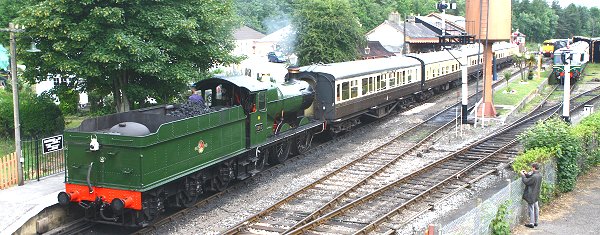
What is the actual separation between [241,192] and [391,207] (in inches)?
162

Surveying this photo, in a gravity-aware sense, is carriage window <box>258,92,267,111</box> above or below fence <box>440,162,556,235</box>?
above

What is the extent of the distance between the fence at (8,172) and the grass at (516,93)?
22.4 meters

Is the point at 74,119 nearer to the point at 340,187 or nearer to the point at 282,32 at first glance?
the point at 340,187

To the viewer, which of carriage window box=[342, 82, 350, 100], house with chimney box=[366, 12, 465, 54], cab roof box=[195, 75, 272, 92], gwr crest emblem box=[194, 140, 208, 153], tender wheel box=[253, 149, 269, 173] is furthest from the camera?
house with chimney box=[366, 12, 465, 54]

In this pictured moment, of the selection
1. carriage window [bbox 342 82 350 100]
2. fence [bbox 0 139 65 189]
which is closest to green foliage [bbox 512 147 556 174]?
carriage window [bbox 342 82 350 100]

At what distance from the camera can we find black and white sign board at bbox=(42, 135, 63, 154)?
15.5 meters

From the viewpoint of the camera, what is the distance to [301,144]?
68.4 ft

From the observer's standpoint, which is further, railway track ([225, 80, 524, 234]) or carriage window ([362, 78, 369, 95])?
carriage window ([362, 78, 369, 95])

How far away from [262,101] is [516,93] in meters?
20.5

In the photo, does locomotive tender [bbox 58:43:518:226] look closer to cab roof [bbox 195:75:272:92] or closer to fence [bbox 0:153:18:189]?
cab roof [bbox 195:75:272:92]

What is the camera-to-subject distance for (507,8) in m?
26.3

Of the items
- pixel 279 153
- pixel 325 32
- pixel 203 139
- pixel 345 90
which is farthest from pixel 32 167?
pixel 325 32

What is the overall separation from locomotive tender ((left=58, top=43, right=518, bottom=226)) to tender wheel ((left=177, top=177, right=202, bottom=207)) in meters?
0.02

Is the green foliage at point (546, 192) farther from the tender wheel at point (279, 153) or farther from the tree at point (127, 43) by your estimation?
the tree at point (127, 43)
